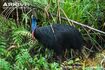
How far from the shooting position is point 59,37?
3363 mm

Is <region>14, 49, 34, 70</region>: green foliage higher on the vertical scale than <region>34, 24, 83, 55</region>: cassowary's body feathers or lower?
lower

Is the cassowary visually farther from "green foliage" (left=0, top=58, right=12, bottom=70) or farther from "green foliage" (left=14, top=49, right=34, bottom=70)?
"green foliage" (left=0, top=58, right=12, bottom=70)

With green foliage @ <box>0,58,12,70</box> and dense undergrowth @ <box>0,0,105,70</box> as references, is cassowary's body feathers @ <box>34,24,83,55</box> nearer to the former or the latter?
dense undergrowth @ <box>0,0,105,70</box>

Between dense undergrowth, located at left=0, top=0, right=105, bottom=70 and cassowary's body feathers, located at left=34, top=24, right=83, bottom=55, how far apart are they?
15 cm

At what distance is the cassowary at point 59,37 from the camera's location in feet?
11.0

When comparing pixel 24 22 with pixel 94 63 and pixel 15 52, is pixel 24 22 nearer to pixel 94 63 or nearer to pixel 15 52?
pixel 15 52

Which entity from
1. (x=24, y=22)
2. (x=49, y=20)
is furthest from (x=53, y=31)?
(x=24, y=22)

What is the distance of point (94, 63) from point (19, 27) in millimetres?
943

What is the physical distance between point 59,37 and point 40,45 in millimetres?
273

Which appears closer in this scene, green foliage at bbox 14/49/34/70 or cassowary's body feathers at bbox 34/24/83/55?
green foliage at bbox 14/49/34/70

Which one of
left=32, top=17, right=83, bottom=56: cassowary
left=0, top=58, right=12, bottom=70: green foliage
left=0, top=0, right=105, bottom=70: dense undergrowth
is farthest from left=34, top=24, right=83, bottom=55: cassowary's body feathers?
left=0, top=58, right=12, bottom=70: green foliage

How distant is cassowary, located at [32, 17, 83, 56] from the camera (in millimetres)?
3348

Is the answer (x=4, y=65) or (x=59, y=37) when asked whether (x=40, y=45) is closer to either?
(x=59, y=37)

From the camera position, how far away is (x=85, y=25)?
3.61 metres
